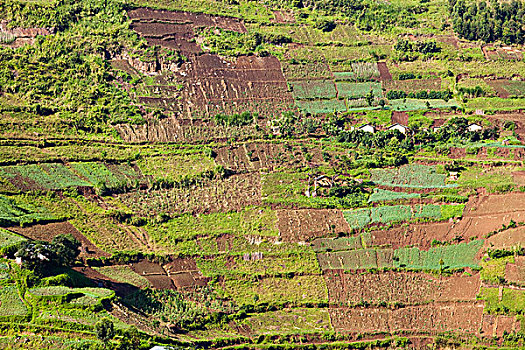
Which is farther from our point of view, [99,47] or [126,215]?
[99,47]

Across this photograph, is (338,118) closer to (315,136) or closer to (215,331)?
(315,136)

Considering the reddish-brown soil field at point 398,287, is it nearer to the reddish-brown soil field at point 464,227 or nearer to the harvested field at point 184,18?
the reddish-brown soil field at point 464,227

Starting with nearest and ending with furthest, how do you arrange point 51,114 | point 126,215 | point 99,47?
point 126,215 < point 51,114 < point 99,47

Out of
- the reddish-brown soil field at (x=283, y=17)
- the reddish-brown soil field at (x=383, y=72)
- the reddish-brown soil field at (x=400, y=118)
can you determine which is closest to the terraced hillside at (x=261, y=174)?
the reddish-brown soil field at (x=283, y=17)

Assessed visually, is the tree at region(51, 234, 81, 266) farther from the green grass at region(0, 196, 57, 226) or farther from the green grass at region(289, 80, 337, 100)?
the green grass at region(289, 80, 337, 100)

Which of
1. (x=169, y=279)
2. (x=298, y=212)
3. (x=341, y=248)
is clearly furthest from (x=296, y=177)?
(x=169, y=279)

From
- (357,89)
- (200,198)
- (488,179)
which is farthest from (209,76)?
(488,179)

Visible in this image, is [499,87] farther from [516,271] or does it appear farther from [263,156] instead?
[516,271]
